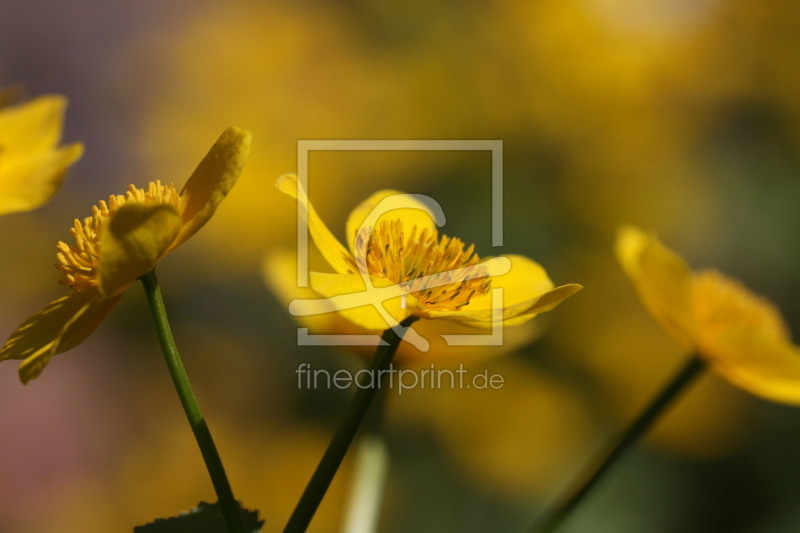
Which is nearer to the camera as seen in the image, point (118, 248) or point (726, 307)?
point (118, 248)

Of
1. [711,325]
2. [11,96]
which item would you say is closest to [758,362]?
[711,325]

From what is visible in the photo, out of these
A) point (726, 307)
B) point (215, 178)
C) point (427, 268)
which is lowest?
point (726, 307)

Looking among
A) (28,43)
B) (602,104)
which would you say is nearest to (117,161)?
(28,43)

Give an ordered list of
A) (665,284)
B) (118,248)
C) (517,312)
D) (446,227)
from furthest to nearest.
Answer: (446,227)
(665,284)
(517,312)
(118,248)


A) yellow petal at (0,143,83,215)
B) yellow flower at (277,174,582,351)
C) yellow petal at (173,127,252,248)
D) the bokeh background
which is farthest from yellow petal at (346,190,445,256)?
the bokeh background

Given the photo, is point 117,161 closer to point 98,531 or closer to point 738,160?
point 98,531

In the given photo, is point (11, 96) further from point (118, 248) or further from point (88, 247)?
point (118, 248)

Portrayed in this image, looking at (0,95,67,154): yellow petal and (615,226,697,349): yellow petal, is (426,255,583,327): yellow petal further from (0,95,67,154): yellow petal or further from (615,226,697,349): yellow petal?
(0,95,67,154): yellow petal

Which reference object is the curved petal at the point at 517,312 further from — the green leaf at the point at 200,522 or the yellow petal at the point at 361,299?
the green leaf at the point at 200,522

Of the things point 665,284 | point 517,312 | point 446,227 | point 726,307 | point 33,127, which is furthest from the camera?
point 446,227
